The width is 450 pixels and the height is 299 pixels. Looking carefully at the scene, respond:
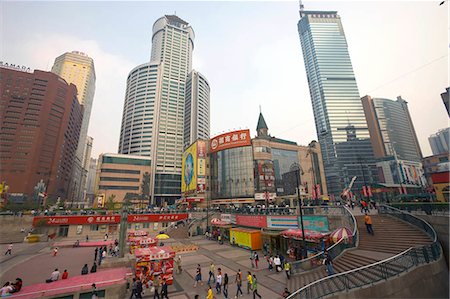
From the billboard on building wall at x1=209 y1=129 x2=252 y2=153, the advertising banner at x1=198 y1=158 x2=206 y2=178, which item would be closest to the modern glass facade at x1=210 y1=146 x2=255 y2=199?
the billboard on building wall at x1=209 y1=129 x2=252 y2=153

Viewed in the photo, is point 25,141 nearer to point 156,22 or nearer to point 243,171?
point 243,171

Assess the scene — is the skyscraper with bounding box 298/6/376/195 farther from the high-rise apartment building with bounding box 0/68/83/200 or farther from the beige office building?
the high-rise apartment building with bounding box 0/68/83/200

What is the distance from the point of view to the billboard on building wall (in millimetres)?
65375

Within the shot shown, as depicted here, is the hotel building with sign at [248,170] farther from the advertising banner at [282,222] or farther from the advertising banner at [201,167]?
the advertising banner at [282,222]

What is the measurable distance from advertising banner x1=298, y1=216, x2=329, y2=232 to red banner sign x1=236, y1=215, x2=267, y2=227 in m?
7.17

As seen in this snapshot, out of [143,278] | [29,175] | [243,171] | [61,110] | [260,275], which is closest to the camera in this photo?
[143,278]

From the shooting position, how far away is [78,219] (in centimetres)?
4219

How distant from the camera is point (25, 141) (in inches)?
3831

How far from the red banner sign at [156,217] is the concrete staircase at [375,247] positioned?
3760 centimetres

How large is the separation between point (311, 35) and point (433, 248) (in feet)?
608

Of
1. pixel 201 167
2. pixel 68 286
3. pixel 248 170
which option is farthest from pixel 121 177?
pixel 68 286

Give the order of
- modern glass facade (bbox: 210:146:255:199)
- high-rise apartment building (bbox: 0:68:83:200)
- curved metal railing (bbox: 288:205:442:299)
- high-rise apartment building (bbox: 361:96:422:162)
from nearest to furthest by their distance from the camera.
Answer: curved metal railing (bbox: 288:205:442:299), modern glass facade (bbox: 210:146:255:199), high-rise apartment building (bbox: 0:68:83:200), high-rise apartment building (bbox: 361:96:422:162)

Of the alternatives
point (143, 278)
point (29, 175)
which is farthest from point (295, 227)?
point (29, 175)

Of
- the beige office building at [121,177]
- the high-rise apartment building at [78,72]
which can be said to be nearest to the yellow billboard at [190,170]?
the beige office building at [121,177]
